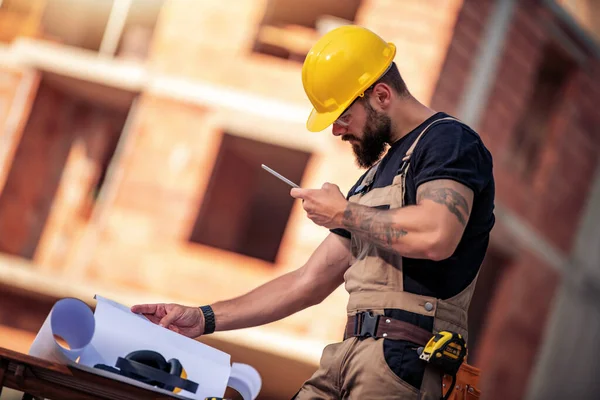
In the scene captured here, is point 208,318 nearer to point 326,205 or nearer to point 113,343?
point 113,343

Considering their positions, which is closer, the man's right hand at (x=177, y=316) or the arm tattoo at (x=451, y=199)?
the arm tattoo at (x=451, y=199)

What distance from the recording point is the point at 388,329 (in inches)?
115

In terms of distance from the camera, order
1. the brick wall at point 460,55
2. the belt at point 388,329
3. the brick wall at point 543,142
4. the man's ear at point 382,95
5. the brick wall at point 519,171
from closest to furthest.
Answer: the belt at point 388,329
the man's ear at point 382,95
the brick wall at point 460,55
the brick wall at point 519,171
the brick wall at point 543,142

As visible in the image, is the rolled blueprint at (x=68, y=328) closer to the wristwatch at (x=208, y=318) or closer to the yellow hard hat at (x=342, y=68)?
the wristwatch at (x=208, y=318)

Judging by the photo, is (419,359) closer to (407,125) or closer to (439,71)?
(407,125)

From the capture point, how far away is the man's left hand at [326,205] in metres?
2.91

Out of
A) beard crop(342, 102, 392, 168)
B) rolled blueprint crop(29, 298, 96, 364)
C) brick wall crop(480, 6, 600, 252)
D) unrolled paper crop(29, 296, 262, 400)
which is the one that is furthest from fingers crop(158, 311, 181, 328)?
brick wall crop(480, 6, 600, 252)

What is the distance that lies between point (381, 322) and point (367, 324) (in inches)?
2.5

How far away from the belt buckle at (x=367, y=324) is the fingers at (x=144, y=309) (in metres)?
0.93

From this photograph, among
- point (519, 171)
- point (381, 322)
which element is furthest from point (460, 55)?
point (381, 322)

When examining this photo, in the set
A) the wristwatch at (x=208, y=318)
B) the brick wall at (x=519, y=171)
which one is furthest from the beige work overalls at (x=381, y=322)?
the brick wall at (x=519, y=171)

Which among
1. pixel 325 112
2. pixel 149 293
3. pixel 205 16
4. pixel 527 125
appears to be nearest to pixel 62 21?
pixel 205 16

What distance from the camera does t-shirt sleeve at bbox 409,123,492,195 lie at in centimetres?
283

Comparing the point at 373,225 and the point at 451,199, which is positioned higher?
the point at 451,199
